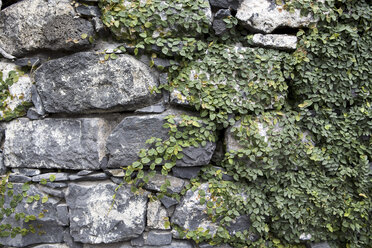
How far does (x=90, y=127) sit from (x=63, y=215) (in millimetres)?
610

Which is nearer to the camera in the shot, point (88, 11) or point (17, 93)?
point (88, 11)

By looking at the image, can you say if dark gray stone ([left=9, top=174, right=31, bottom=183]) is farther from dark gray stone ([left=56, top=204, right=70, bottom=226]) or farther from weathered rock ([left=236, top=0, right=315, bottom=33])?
weathered rock ([left=236, top=0, right=315, bottom=33])

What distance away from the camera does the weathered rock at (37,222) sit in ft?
6.29

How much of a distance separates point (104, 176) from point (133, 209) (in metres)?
0.28

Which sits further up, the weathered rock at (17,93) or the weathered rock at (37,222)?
the weathered rock at (17,93)

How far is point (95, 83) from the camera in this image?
1851mm

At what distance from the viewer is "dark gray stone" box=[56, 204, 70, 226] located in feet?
6.24

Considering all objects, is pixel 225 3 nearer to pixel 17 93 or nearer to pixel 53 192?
pixel 17 93

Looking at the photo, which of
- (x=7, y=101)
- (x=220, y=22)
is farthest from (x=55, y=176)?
(x=220, y=22)

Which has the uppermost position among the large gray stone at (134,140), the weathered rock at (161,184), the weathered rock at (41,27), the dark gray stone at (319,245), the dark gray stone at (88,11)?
the dark gray stone at (88,11)

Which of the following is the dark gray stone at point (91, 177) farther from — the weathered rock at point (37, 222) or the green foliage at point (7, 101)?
the green foliage at point (7, 101)

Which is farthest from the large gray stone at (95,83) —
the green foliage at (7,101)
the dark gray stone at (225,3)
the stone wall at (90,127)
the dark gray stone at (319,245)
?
the dark gray stone at (319,245)

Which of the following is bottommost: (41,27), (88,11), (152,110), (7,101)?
(7,101)

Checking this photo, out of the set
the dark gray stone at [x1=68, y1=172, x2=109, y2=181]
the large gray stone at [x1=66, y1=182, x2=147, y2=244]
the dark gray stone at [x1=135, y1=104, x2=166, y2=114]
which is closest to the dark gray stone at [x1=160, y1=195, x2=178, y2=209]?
the large gray stone at [x1=66, y1=182, x2=147, y2=244]
